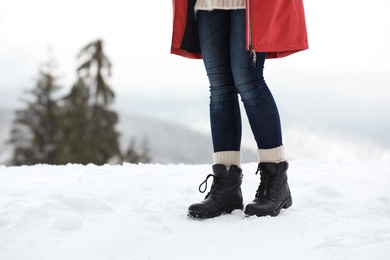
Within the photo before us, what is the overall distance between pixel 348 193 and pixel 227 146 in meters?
1.13

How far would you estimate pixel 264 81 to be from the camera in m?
2.73

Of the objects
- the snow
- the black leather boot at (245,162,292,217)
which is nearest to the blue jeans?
the black leather boot at (245,162,292,217)

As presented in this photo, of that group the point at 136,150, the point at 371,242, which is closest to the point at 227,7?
the point at 371,242

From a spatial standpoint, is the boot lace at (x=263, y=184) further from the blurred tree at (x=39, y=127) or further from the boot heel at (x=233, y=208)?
the blurred tree at (x=39, y=127)

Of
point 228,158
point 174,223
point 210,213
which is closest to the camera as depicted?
point 174,223

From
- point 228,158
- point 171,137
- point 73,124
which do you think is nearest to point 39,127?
point 73,124

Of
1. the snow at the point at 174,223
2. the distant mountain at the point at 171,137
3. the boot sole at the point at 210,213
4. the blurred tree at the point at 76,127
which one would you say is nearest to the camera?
the snow at the point at 174,223

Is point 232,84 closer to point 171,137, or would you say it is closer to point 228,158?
point 228,158

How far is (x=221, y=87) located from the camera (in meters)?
2.83

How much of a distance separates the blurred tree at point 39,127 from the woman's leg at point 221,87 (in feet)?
73.0

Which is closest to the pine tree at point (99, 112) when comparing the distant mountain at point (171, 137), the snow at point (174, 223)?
the snow at point (174, 223)

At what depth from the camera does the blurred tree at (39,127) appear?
24391 mm

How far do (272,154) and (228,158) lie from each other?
278 millimetres

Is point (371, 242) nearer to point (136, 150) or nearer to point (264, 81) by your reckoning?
point (264, 81)
